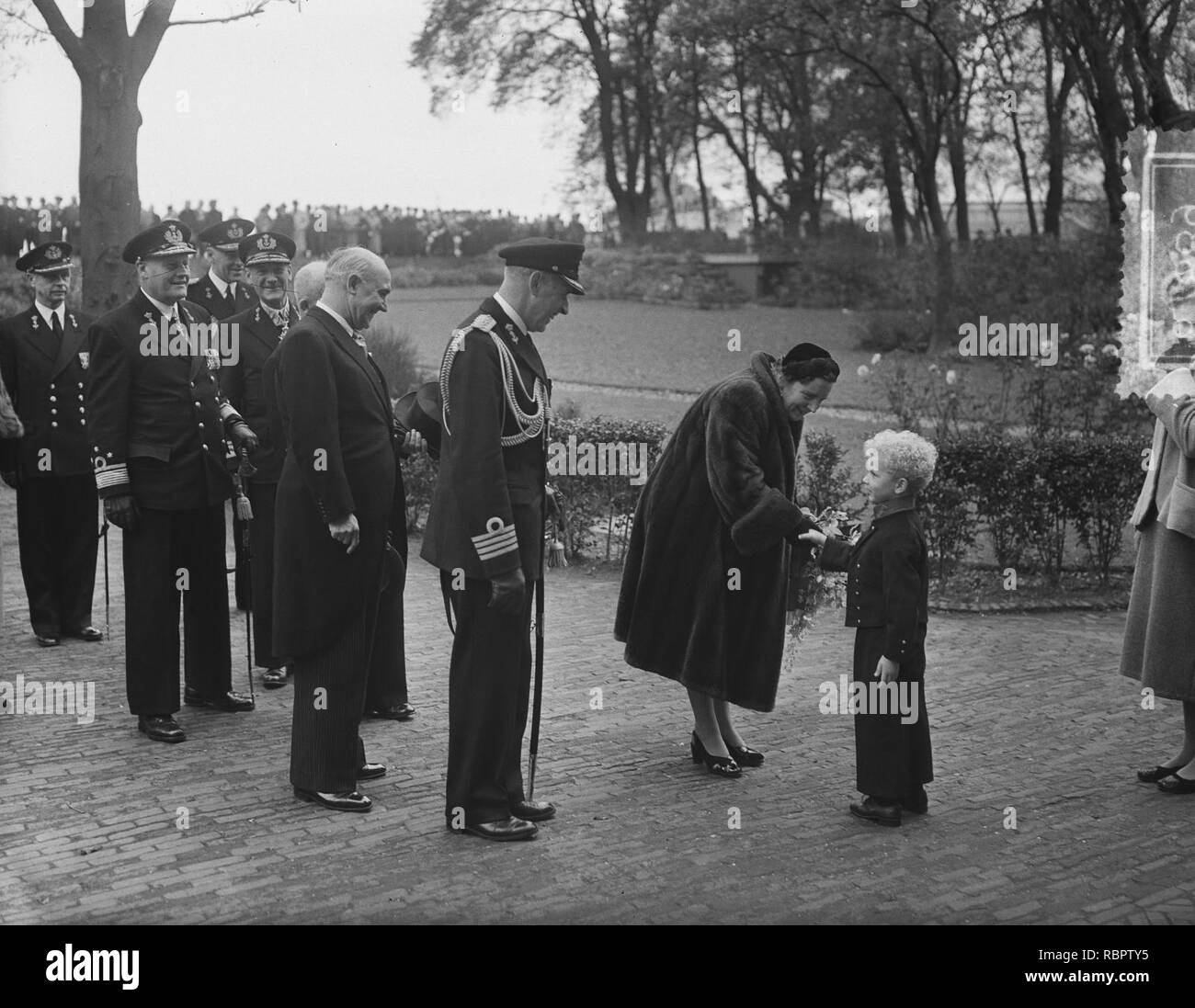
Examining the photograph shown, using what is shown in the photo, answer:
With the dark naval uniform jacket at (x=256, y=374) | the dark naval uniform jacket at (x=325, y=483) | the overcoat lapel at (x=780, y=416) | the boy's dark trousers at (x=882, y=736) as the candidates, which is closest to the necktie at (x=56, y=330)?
the dark naval uniform jacket at (x=256, y=374)

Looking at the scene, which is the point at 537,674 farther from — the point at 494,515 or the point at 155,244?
the point at 155,244

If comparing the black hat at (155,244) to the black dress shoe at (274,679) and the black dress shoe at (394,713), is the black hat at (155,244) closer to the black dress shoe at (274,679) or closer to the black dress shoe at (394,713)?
the black dress shoe at (274,679)

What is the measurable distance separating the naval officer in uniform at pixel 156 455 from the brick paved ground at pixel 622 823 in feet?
1.24

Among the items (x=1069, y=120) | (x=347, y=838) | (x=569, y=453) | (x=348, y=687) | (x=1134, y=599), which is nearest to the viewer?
(x=347, y=838)

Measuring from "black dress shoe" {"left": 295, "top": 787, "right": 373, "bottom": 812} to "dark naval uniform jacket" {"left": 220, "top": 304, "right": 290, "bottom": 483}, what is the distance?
7.55 feet

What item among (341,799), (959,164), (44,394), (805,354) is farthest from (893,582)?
(959,164)

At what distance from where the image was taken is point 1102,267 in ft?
79.4

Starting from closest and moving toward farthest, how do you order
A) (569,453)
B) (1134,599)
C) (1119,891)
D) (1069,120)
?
1. (1119,891)
2. (1134,599)
3. (569,453)
4. (1069,120)

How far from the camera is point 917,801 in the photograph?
574 centimetres

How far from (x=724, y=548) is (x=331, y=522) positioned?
159cm

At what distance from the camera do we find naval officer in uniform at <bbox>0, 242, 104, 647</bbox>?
8.49 meters
